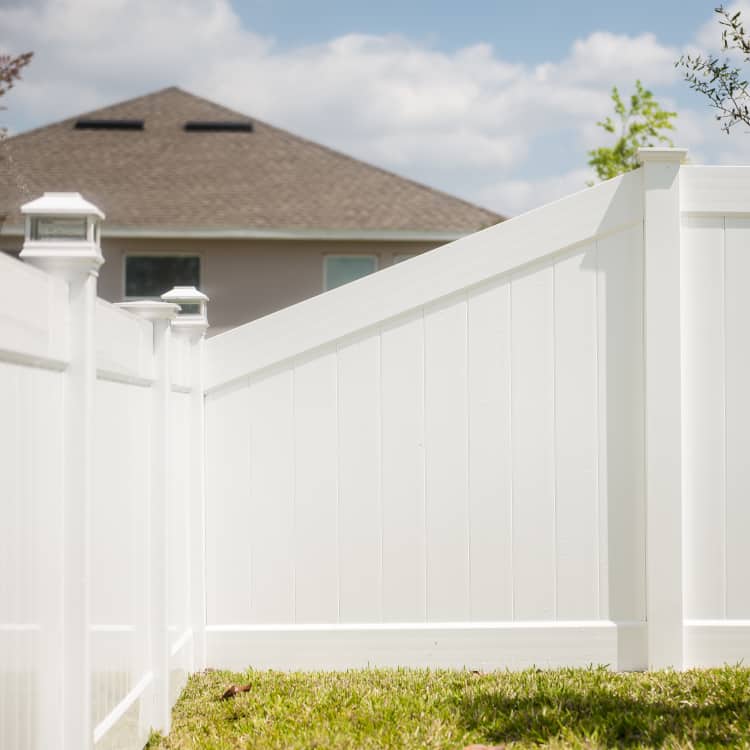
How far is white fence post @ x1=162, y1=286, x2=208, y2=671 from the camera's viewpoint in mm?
4438

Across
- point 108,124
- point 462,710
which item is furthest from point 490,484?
point 108,124

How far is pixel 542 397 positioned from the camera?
4.49m

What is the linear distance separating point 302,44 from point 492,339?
38.9 m

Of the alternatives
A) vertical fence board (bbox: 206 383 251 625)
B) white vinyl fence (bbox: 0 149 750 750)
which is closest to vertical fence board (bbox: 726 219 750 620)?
white vinyl fence (bbox: 0 149 750 750)

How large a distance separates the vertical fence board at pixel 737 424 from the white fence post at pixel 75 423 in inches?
116

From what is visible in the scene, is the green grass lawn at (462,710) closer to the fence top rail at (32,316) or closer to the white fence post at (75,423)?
the white fence post at (75,423)

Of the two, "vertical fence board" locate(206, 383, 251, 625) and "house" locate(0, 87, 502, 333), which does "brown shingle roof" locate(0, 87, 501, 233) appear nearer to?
"house" locate(0, 87, 502, 333)

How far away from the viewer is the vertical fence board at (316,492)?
4.48 metres

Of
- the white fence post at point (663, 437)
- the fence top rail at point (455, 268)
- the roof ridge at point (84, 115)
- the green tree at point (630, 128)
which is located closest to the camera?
the white fence post at point (663, 437)

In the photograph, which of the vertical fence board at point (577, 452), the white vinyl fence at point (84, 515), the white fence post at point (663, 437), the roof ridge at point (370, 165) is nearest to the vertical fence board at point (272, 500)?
the white vinyl fence at point (84, 515)

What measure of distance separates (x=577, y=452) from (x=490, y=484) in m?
0.41

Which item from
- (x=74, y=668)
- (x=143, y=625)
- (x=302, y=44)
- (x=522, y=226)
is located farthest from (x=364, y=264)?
(x=302, y=44)

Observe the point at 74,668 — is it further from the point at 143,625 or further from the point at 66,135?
the point at 66,135

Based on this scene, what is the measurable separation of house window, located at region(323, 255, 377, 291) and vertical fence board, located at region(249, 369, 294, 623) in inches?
411
